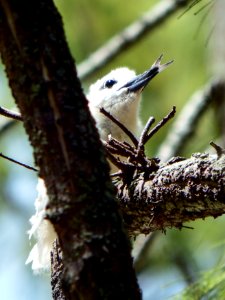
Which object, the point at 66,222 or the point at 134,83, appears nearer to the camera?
the point at 66,222

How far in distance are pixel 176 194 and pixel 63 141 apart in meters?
0.79

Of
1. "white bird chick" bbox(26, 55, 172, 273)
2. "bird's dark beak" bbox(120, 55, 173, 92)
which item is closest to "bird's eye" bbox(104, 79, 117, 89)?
"white bird chick" bbox(26, 55, 172, 273)

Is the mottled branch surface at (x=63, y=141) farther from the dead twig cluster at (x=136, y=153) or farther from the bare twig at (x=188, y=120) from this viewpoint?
the bare twig at (x=188, y=120)

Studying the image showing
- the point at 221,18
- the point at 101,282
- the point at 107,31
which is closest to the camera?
the point at 101,282

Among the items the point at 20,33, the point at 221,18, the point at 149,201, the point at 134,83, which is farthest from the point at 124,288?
the point at 134,83

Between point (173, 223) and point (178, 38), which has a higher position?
point (178, 38)

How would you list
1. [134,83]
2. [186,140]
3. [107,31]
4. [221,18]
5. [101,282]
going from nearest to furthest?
[101,282], [221,18], [134,83], [186,140], [107,31]

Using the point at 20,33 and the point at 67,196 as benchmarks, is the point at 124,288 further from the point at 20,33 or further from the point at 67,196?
the point at 20,33

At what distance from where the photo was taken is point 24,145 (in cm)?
723

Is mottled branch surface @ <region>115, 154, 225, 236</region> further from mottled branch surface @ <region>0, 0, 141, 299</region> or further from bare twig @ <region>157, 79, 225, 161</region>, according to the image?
bare twig @ <region>157, 79, 225, 161</region>

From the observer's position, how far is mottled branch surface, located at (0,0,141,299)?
193 cm

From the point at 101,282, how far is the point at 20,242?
5.33 metres

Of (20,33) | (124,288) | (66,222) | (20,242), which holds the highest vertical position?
(20,242)

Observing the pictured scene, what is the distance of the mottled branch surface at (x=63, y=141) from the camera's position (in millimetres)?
1935
